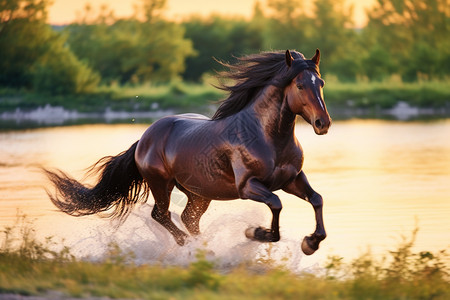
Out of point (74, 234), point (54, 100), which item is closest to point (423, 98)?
point (54, 100)

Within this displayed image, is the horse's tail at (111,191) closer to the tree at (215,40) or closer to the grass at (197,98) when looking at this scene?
the grass at (197,98)

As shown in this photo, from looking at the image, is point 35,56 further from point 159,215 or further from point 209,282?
point 209,282

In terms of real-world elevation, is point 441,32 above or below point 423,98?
above

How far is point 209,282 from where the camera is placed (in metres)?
6.12

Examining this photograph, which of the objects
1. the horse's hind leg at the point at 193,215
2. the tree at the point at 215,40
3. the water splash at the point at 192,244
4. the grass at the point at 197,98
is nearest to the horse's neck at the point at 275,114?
the water splash at the point at 192,244

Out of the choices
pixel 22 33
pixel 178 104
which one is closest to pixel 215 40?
pixel 22 33

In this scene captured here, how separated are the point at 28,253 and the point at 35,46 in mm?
38226

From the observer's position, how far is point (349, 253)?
27.8 ft

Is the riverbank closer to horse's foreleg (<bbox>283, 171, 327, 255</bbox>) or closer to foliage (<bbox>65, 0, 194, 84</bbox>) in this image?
foliage (<bbox>65, 0, 194, 84</bbox>)

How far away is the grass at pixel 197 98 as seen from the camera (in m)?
35.0

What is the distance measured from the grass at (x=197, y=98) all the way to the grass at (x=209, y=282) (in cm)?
2745

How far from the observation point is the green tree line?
1692 inches

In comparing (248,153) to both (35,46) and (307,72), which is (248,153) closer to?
(307,72)

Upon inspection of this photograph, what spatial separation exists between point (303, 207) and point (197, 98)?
80.7ft
